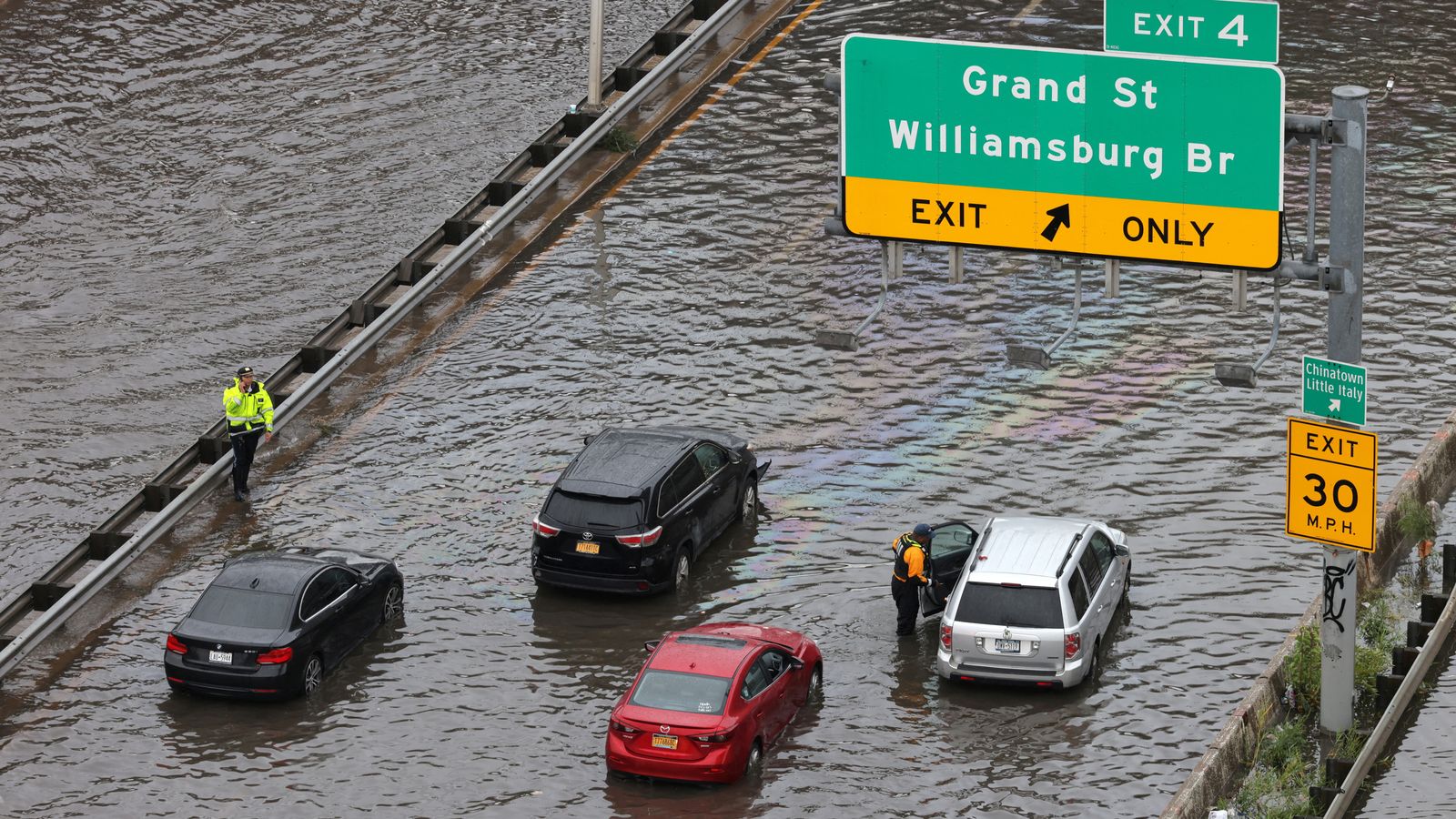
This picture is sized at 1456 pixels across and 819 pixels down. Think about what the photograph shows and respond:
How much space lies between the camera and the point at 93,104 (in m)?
40.8

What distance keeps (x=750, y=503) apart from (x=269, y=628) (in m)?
6.90

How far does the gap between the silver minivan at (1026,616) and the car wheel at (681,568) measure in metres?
3.58

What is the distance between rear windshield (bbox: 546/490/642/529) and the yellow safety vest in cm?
502

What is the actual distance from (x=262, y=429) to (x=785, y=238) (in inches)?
401

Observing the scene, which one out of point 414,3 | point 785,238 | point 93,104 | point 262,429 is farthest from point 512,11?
point 262,429

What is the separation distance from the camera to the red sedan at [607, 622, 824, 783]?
21812mm

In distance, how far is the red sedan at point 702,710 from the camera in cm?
2181

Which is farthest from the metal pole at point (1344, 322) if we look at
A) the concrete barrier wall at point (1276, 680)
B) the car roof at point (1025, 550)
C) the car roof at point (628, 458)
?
the car roof at point (628, 458)

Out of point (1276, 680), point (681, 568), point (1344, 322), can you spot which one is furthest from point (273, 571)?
point (1344, 322)

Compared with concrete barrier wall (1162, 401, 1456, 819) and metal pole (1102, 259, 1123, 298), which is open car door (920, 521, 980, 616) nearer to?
concrete barrier wall (1162, 401, 1456, 819)

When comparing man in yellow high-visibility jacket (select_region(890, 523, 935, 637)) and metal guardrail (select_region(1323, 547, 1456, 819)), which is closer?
metal guardrail (select_region(1323, 547, 1456, 819))

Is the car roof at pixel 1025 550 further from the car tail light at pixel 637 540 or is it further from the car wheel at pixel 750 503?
the car tail light at pixel 637 540

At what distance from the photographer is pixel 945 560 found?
84.0 ft

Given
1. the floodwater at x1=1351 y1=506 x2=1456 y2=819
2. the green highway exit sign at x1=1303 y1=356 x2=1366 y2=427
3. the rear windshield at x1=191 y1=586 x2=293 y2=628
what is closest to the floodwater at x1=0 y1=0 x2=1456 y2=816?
the rear windshield at x1=191 y1=586 x2=293 y2=628
